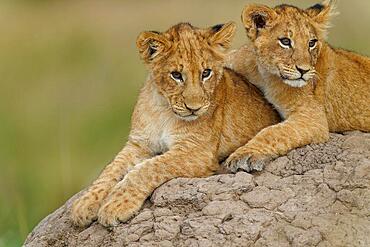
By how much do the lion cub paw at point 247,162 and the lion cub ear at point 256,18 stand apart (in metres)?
0.79

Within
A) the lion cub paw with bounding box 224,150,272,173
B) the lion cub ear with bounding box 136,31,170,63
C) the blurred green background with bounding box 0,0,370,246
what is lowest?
→ the blurred green background with bounding box 0,0,370,246

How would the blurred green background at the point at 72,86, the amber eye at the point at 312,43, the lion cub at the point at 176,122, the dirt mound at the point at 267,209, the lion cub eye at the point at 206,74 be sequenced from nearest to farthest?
the dirt mound at the point at 267,209 → the lion cub at the point at 176,122 → the lion cub eye at the point at 206,74 → the amber eye at the point at 312,43 → the blurred green background at the point at 72,86

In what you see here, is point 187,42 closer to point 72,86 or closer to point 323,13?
point 323,13

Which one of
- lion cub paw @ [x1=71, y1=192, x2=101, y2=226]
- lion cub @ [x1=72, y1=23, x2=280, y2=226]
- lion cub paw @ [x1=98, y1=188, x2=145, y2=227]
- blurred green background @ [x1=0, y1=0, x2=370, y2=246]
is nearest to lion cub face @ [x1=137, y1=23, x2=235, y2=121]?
lion cub @ [x1=72, y1=23, x2=280, y2=226]

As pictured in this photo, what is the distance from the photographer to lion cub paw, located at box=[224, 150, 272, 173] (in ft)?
32.1

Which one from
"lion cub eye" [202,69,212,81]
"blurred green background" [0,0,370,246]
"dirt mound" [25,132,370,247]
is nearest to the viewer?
"dirt mound" [25,132,370,247]

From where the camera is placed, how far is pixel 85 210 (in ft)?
32.4

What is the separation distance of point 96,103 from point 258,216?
12.3 ft

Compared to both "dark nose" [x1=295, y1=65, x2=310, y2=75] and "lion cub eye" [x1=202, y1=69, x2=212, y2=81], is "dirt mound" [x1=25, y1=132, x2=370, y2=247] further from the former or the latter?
"lion cub eye" [x1=202, y1=69, x2=212, y2=81]

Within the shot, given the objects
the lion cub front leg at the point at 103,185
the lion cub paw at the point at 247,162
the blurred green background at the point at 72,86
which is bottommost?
the blurred green background at the point at 72,86

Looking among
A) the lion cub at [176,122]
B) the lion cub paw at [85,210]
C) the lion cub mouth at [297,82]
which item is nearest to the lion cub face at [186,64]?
the lion cub at [176,122]

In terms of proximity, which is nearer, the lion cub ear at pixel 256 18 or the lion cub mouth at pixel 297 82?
the lion cub mouth at pixel 297 82

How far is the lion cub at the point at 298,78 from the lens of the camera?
10000mm

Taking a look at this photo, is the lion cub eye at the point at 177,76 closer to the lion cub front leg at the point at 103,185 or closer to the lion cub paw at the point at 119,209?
the lion cub front leg at the point at 103,185
